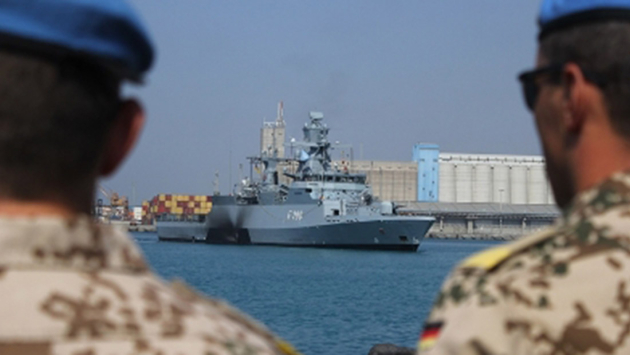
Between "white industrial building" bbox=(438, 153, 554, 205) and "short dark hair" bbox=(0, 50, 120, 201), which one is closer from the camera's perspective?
"short dark hair" bbox=(0, 50, 120, 201)

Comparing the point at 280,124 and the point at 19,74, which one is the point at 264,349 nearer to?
the point at 19,74

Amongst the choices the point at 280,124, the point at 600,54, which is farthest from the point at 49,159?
the point at 280,124

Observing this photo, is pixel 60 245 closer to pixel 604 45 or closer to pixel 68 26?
pixel 68 26

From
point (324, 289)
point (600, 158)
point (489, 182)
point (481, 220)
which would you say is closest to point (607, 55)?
point (600, 158)

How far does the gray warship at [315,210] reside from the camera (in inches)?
1710

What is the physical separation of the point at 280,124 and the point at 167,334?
79.1 metres

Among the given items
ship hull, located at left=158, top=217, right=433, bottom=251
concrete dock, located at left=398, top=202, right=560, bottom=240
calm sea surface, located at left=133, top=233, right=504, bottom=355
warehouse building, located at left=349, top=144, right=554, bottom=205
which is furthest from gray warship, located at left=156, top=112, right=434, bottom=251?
warehouse building, located at left=349, top=144, right=554, bottom=205

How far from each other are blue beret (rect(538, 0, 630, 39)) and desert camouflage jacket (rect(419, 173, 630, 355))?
24 cm

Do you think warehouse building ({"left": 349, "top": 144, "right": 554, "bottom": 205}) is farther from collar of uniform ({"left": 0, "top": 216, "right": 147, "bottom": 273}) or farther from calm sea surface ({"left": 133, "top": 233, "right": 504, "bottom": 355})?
collar of uniform ({"left": 0, "top": 216, "right": 147, "bottom": 273})

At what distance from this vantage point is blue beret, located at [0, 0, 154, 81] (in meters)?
1.01

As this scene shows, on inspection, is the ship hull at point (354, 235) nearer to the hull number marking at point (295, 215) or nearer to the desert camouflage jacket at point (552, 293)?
the hull number marking at point (295, 215)

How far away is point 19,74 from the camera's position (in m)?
1.00

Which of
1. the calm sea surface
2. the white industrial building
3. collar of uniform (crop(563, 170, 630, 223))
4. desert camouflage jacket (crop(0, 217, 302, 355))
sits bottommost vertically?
the calm sea surface

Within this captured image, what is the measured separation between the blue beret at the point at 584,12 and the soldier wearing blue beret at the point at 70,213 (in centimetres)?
63
